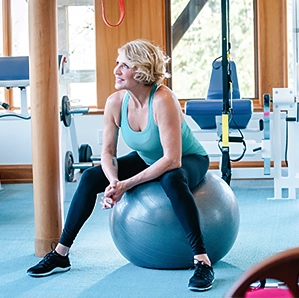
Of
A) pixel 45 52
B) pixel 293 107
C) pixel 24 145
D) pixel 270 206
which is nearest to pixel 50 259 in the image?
pixel 45 52

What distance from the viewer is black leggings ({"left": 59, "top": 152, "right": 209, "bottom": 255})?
2545 millimetres

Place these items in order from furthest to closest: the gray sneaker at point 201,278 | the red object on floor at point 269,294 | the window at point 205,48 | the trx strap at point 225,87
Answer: the window at point 205,48 → the trx strap at point 225,87 → the gray sneaker at point 201,278 → the red object on floor at point 269,294

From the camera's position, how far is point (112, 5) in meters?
5.50

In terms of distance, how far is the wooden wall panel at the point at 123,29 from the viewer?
5480mm

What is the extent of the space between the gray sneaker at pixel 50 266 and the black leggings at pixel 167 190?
0.23ft

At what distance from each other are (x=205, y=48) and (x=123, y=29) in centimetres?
75

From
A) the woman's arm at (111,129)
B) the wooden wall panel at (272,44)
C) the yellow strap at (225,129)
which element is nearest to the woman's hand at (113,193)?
the woman's arm at (111,129)

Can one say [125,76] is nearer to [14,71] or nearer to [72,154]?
[14,71]

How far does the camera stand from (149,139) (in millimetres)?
2686

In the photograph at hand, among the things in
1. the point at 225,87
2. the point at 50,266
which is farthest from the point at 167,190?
the point at 225,87

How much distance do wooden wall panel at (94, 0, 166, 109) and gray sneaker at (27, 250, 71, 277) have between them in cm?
294

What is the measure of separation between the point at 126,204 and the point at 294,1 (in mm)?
3021

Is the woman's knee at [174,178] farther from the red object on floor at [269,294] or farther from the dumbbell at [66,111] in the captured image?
the dumbbell at [66,111]

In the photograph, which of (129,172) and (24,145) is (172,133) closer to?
(129,172)
